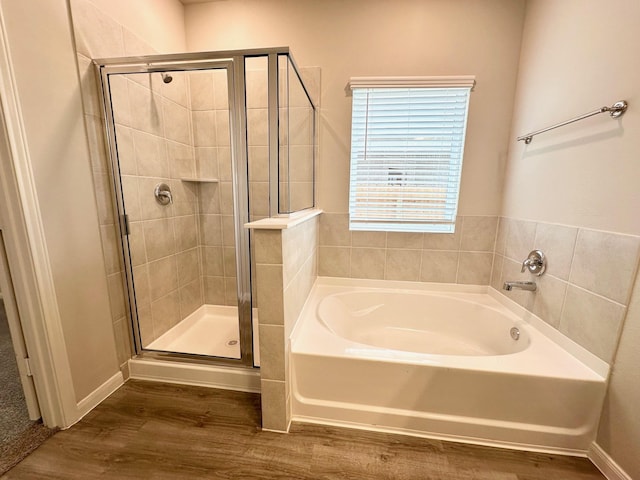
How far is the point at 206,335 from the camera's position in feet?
6.81

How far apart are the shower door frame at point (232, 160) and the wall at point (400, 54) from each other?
0.79m

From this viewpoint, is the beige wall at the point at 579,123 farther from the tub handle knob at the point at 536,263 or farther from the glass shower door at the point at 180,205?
the glass shower door at the point at 180,205

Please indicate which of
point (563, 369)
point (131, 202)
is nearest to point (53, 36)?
point (131, 202)

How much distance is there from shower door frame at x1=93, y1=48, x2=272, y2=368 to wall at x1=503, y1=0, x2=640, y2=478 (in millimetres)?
1452

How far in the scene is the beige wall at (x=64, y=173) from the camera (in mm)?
1111

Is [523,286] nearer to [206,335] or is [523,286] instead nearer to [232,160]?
[232,160]

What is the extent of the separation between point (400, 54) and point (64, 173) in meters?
2.14

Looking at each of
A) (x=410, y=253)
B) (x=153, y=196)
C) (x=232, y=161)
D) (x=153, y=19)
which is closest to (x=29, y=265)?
(x=153, y=196)

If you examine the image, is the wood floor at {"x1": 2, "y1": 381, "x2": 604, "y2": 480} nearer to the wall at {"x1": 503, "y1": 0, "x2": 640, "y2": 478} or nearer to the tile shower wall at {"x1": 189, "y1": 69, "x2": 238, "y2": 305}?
the wall at {"x1": 503, "y1": 0, "x2": 640, "y2": 478}

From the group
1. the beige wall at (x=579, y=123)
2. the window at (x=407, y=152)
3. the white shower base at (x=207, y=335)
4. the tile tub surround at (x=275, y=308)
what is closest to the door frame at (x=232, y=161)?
the white shower base at (x=207, y=335)

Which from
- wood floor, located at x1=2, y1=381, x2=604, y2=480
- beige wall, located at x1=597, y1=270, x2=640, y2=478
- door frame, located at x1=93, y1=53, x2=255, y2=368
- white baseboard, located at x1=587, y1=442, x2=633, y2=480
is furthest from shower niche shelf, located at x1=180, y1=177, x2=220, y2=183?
white baseboard, located at x1=587, y1=442, x2=633, y2=480

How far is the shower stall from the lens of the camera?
1.37 metres

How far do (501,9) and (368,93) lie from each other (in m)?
0.99

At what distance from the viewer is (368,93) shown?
6.37 ft
